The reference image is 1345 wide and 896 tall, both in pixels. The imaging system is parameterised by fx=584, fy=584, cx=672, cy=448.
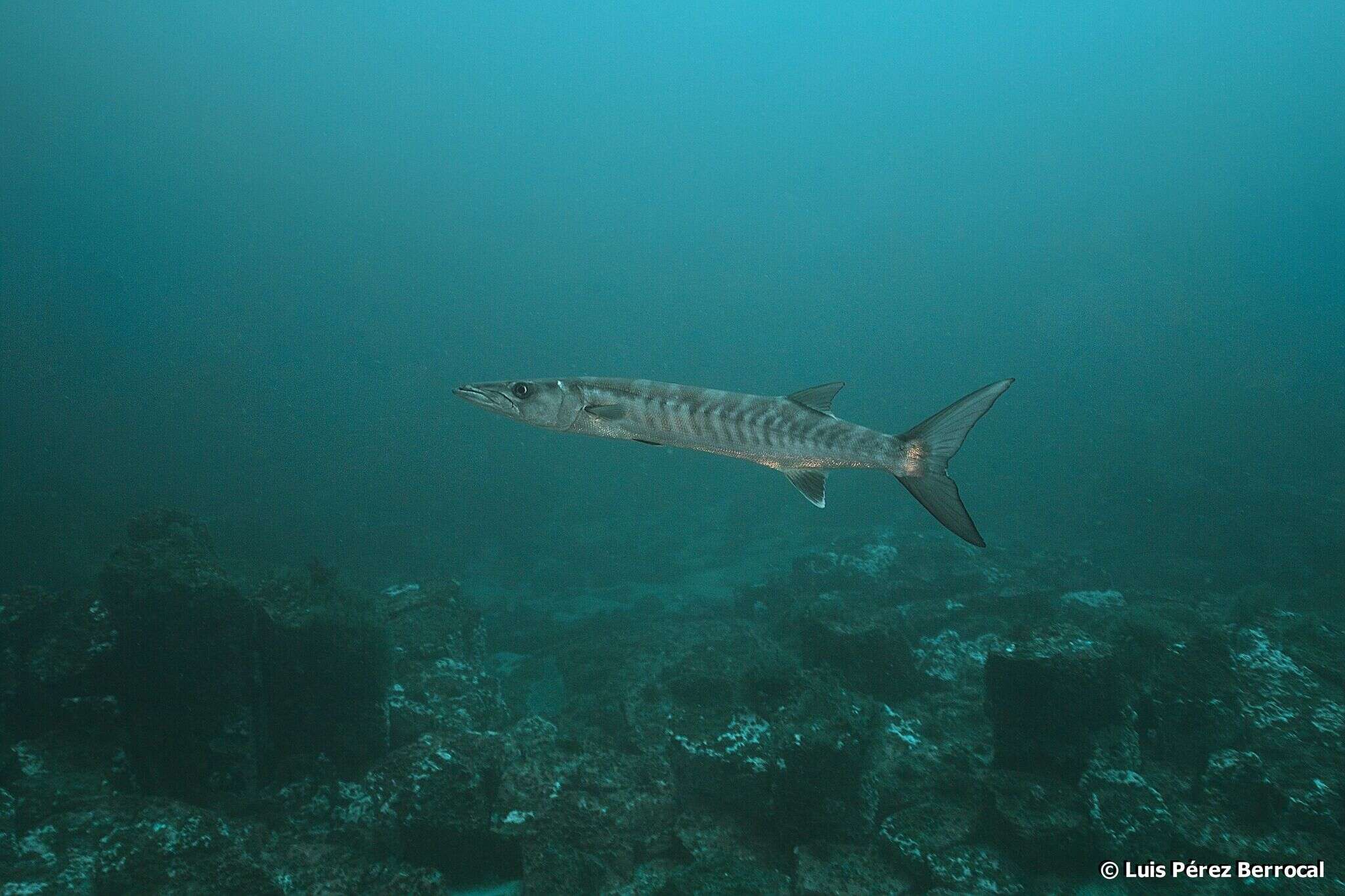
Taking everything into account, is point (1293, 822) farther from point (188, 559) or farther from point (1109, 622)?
point (188, 559)

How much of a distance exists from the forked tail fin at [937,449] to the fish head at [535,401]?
7.19 ft

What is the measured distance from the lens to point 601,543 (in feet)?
82.6

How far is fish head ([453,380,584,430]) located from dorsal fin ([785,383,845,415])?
1553 mm

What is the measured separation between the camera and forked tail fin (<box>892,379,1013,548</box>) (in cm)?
368

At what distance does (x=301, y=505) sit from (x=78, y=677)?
2831 centimetres

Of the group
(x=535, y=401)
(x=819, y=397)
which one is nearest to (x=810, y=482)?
(x=819, y=397)

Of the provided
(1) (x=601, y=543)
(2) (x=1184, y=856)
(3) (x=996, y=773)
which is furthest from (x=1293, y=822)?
(1) (x=601, y=543)

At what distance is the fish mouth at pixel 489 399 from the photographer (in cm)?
395

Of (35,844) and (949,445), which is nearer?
(949,445)

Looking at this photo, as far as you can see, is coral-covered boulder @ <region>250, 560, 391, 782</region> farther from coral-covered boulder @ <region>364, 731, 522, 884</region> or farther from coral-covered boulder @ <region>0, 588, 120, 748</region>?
coral-covered boulder @ <region>0, 588, 120, 748</region>

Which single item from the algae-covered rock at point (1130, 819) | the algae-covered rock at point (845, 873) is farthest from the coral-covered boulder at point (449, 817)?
the algae-covered rock at point (1130, 819)

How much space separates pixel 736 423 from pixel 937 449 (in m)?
1.30

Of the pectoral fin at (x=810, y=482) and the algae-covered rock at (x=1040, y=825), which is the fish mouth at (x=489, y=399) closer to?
the pectoral fin at (x=810, y=482)

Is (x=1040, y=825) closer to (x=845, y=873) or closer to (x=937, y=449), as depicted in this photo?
(x=845, y=873)
